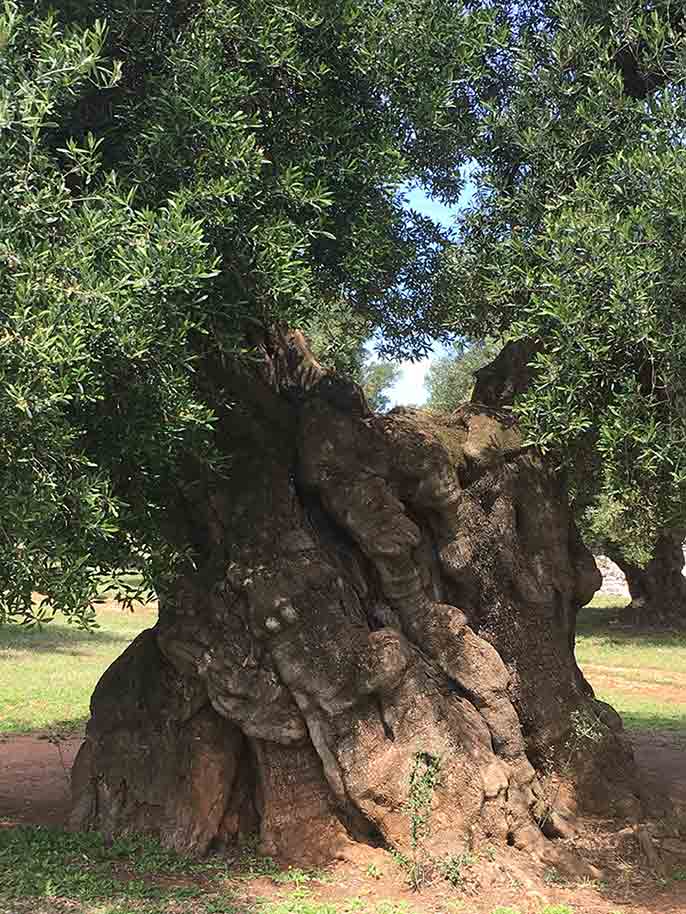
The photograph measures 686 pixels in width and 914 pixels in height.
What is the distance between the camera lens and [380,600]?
942cm

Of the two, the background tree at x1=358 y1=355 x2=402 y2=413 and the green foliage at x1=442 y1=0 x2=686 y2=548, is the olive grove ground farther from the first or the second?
the background tree at x1=358 y1=355 x2=402 y2=413

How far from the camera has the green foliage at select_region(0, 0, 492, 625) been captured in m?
5.96

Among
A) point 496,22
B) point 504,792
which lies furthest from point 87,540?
point 496,22

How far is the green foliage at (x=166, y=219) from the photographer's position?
5.96 metres

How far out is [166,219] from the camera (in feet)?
20.6

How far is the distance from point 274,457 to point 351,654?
6.28 ft

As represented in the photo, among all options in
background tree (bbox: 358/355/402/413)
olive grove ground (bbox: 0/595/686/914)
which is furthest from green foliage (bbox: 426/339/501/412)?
olive grove ground (bbox: 0/595/686/914)

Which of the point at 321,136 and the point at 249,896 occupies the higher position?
the point at 321,136

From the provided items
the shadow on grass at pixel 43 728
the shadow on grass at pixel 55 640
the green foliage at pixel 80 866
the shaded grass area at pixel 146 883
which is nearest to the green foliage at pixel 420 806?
the shaded grass area at pixel 146 883

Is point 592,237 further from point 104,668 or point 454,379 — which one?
point 454,379

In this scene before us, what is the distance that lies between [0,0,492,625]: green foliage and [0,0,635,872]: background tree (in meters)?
0.03

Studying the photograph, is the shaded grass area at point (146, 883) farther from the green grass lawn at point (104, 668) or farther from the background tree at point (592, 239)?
the background tree at point (592, 239)

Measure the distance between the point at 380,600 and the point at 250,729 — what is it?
170 cm

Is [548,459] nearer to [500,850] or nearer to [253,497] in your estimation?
[253,497]
